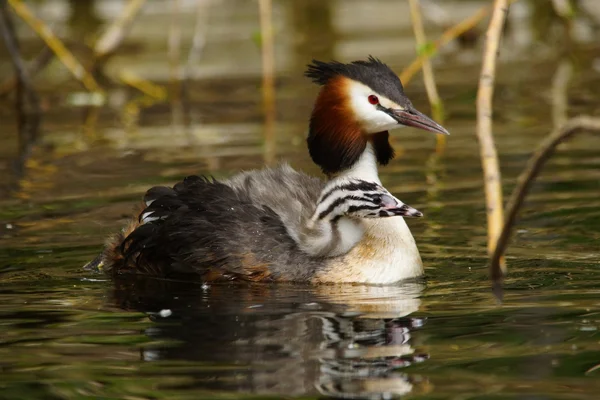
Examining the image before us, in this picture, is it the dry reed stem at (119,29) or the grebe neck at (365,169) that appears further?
the dry reed stem at (119,29)

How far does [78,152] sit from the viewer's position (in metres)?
12.6

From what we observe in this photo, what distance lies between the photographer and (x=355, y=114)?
7.71 meters

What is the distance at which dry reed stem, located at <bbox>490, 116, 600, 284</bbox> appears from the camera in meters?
4.75

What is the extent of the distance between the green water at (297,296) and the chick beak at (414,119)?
0.86 m

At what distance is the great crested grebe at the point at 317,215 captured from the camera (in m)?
7.45

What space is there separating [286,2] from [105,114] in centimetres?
925

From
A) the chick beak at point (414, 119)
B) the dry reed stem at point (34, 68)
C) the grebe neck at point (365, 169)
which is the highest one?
the dry reed stem at point (34, 68)

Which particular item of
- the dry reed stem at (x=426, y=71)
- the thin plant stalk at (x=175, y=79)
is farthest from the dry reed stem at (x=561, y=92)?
the thin plant stalk at (x=175, y=79)

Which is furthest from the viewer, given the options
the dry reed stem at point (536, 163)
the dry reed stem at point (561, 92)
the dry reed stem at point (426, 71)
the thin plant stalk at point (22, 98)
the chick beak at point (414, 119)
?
the thin plant stalk at point (22, 98)

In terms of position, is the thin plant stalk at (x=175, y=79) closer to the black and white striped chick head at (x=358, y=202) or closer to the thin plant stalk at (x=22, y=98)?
the thin plant stalk at (x=22, y=98)

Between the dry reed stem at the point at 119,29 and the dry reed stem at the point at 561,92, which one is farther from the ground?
the dry reed stem at the point at 119,29

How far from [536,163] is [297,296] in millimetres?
2332

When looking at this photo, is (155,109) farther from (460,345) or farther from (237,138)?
(460,345)

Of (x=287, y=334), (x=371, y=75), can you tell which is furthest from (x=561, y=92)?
(x=287, y=334)
